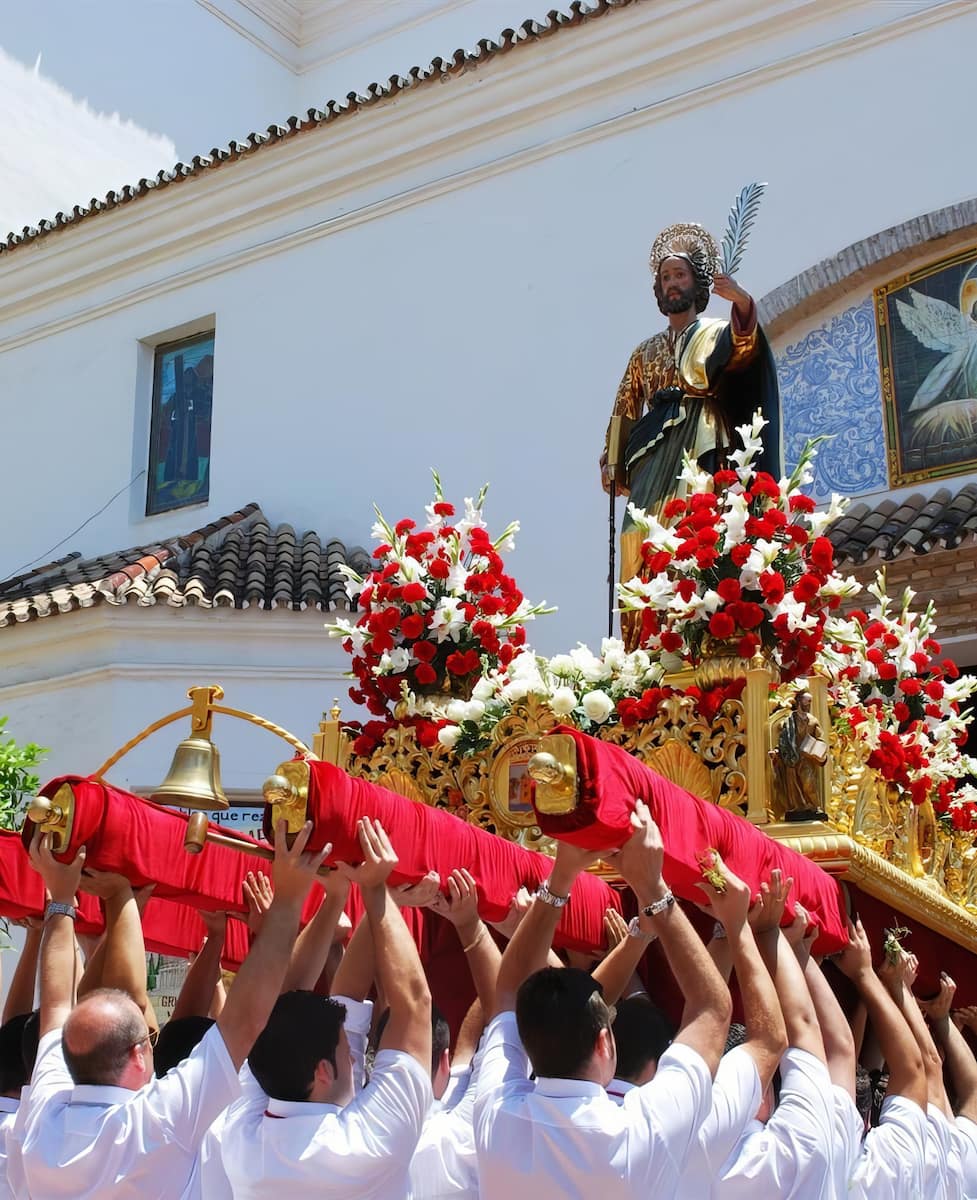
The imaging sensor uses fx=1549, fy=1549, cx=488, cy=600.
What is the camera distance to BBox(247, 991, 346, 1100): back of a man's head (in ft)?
9.27

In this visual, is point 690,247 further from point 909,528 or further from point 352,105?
point 352,105

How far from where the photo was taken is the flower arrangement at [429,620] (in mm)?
5074

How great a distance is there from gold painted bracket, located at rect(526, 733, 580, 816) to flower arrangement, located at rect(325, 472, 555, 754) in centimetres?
211

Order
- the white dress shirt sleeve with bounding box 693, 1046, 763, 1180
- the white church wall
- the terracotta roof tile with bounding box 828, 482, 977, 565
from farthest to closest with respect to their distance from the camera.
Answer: the white church wall
the terracotta roof tile with bounding box 828, 482, 977, 565
the white dress shirt sleeve with bounding box 693, 1046, 763, 1180

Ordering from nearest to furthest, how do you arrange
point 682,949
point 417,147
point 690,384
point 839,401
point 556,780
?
point 556,780
point 682,949
point 690,384
point 839,401
point 417,147

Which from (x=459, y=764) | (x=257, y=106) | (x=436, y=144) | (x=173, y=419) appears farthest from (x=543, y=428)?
(x=257, y=106)

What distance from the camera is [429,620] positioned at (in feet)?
16.8

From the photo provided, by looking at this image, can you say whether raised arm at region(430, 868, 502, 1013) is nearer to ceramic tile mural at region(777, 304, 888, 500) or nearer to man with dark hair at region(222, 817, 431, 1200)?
man with dark hair at region(222, 817, 431, 1200)

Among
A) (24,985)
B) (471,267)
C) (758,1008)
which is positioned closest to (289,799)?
(758,1008)

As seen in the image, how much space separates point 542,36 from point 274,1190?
33.9ft

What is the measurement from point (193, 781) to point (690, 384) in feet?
8.96

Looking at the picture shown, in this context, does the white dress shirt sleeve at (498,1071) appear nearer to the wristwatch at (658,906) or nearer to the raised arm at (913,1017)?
the wristwatch at (658,906)

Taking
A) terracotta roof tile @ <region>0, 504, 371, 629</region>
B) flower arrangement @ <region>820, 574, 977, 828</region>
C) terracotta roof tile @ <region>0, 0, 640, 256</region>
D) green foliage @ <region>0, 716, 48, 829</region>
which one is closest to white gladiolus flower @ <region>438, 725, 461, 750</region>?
flower arrangement @ <region>820, 574, 977, 828</region>

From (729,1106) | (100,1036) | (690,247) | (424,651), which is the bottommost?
(729,1106)
